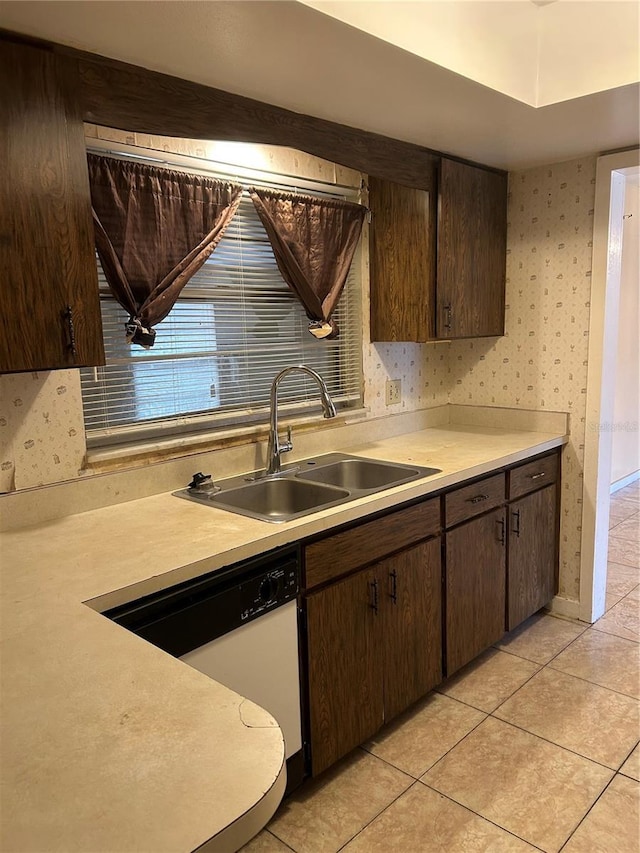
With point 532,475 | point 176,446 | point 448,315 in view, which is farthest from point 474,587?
point 176,446

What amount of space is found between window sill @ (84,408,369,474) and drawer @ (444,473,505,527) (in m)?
0.66

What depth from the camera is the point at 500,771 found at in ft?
6.93

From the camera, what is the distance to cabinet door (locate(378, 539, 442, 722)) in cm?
218

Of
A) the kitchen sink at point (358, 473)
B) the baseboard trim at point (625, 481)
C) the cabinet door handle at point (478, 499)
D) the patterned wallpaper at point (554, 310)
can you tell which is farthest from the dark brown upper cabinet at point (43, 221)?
the baseboard trim at point (625, 481)

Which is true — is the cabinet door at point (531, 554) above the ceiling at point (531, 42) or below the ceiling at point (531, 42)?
below

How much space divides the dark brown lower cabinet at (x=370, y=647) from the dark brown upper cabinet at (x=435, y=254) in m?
1.07

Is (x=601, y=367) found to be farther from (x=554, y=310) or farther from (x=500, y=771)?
(x=500, y=771)

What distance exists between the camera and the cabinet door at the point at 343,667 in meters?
1.93

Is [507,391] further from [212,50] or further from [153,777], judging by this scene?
[153,777]

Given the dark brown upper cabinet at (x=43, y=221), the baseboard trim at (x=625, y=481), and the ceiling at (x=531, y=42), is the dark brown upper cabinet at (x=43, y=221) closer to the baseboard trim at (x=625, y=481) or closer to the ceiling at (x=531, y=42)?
the ceiling at (x=531, y=42)

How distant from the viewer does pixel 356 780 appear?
2.08m

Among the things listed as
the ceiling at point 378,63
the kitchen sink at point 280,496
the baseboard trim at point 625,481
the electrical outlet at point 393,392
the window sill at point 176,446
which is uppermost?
the ceiling at point 378,63

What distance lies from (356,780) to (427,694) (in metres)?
0.56

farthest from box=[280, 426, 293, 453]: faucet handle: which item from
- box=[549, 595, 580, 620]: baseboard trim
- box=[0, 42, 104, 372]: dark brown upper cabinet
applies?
box=[549, 595, 580, 620]: baseboard trim
